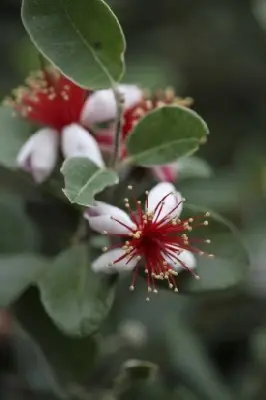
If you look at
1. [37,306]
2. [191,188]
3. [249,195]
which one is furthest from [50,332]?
[249,195]

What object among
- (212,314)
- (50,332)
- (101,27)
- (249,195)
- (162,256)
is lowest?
(212,314)

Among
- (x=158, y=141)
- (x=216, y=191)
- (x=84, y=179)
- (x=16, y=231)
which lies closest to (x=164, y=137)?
(x=158, y=141)

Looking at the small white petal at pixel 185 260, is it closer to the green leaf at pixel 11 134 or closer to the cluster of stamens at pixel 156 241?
the cluster of stamens at pixel 156 241

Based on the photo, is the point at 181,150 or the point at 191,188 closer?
the point at 181,150

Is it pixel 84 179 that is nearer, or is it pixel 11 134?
pixel 84 179

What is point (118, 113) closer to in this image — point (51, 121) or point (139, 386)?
point (51, 121)

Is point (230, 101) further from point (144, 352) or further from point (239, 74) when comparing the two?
point (144, 352)

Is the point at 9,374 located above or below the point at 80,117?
below

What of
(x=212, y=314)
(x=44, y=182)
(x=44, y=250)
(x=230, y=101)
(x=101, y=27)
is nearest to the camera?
(x=101, y=27)
